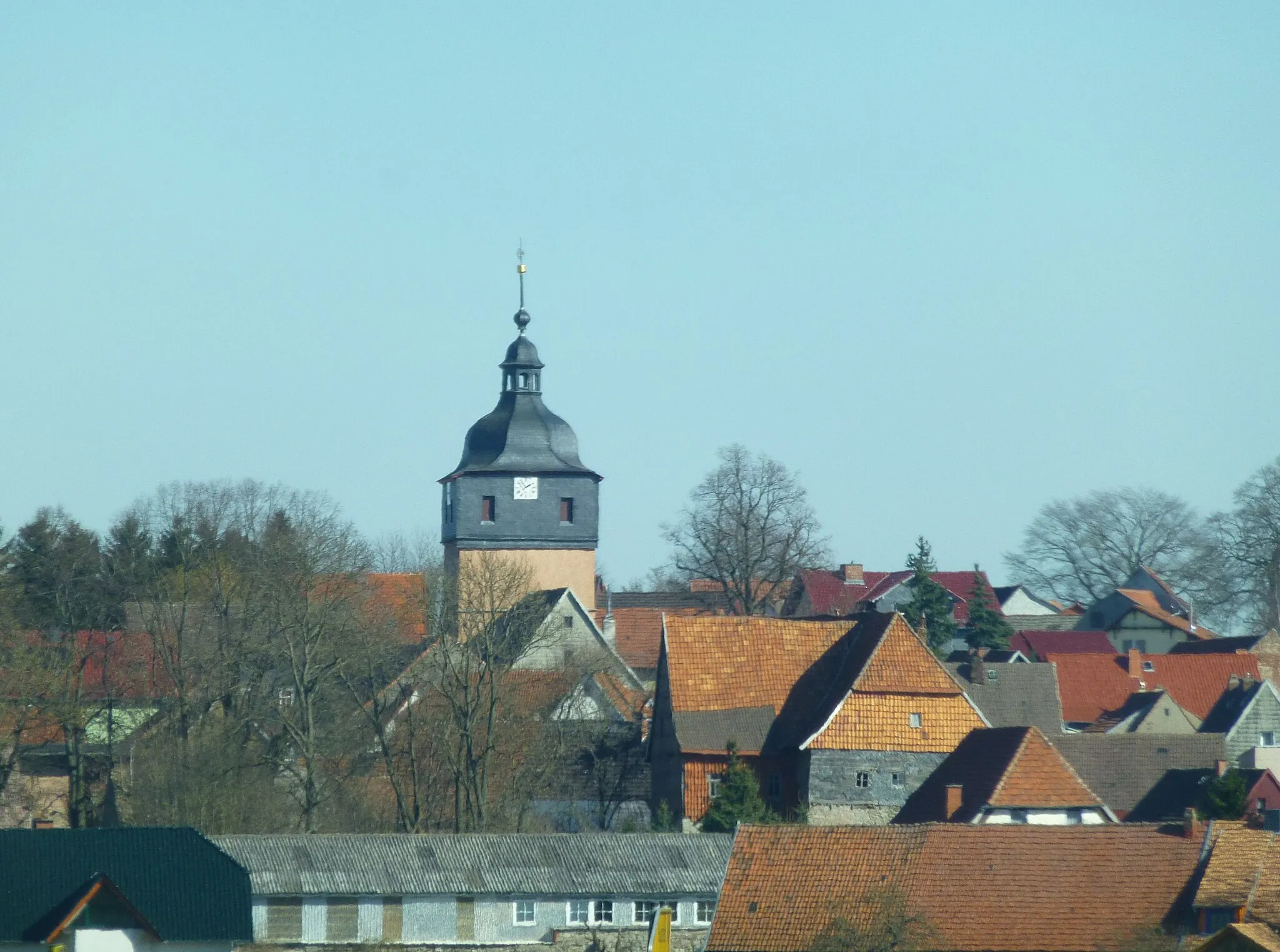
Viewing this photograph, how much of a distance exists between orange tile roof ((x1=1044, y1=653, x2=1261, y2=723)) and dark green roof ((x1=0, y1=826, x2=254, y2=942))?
35.7m

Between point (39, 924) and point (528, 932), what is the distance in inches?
314

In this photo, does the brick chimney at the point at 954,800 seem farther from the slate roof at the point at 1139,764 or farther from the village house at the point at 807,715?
the slate roof at the point at 1139,764

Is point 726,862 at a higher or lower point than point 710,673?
lower

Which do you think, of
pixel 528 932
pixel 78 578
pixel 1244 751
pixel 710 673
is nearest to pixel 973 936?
pixel 528 932

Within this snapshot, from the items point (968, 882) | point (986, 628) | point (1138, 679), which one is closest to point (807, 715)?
point (968, 882)

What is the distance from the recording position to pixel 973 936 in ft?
104

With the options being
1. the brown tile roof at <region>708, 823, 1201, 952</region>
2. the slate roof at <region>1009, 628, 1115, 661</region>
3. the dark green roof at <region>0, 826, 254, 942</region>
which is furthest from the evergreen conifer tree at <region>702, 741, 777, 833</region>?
the slate roof at <region>1009, 628, 1115, 661</region>

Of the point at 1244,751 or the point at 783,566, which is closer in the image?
the point at 1244,751

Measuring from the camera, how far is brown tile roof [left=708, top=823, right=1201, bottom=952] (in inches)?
1247

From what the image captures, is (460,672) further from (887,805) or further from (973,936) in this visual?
(973,936)

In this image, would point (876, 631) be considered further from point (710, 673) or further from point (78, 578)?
point (78, 578)

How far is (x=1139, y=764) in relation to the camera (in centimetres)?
4625

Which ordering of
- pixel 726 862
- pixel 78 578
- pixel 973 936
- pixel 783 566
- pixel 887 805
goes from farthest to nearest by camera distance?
pixel 783 566, pixel 78 578, pixel 887 805, pixel 726 862, pixel 973 936

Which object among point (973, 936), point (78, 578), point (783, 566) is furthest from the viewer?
point (783, 566)
